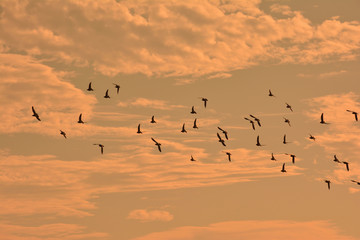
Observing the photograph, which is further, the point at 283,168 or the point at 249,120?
the point at 283,168

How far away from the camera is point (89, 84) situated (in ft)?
433

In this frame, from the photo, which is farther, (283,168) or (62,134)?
(283,168)

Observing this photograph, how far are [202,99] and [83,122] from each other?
1003 inches

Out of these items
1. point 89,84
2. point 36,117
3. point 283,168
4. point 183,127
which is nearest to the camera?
point 36,117

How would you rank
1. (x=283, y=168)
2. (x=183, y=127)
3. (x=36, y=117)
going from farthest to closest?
1. (x=283, y=168)
2. (x=183, y=127)
3. (x=36, y=117)

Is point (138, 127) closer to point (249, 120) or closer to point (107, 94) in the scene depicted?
point (107, 94)

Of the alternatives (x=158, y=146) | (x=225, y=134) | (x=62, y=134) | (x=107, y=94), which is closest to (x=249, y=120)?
(x=225, y=134)

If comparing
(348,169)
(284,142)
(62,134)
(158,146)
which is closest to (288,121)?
(284,142)

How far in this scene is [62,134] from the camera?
133000mm

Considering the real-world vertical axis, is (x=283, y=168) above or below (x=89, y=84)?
below

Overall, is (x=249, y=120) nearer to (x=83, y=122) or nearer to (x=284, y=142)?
(x=284, y=142)

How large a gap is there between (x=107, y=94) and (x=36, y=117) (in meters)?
15.4

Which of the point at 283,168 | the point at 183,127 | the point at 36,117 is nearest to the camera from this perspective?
the point at 36,117

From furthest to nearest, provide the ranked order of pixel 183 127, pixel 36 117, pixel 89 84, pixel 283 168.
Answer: pixel 283 168, pixel 183 127, pixel 89 84, pixel 36 117
